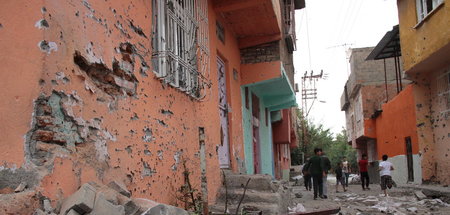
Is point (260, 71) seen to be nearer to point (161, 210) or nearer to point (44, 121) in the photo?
point (161, 210)

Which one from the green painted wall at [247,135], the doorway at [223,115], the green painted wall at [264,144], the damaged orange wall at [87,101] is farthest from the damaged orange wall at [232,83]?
the green painted wall at [264,144]

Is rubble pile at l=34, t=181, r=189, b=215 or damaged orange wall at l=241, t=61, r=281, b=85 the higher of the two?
damaged orange wall at l=241, t=61, r=281, b=85

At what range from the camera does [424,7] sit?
36.7ft

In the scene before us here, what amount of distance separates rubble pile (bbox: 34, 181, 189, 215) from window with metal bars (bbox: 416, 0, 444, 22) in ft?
32.9

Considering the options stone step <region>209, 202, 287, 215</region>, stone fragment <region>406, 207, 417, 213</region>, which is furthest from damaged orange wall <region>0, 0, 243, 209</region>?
stone fragment <region>406, 207, 417, 213</region>

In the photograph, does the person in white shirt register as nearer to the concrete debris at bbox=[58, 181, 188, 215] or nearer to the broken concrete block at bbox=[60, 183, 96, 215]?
the concrete debris at bbox=[58, 181, 188, 215]

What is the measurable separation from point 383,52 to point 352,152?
128ft

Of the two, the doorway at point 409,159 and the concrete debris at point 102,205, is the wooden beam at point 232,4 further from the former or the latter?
the doorway at point 409,159

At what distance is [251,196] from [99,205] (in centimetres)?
402

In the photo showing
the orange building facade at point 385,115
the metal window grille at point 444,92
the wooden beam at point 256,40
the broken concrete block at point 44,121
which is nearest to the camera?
the broken concrete block at point 44,121

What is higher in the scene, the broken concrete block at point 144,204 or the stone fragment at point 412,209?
the broken concrete block at point 144,204

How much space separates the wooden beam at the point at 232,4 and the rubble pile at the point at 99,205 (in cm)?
565

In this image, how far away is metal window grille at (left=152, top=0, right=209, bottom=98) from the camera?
4902 millimetres

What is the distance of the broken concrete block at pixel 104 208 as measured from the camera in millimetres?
2658
